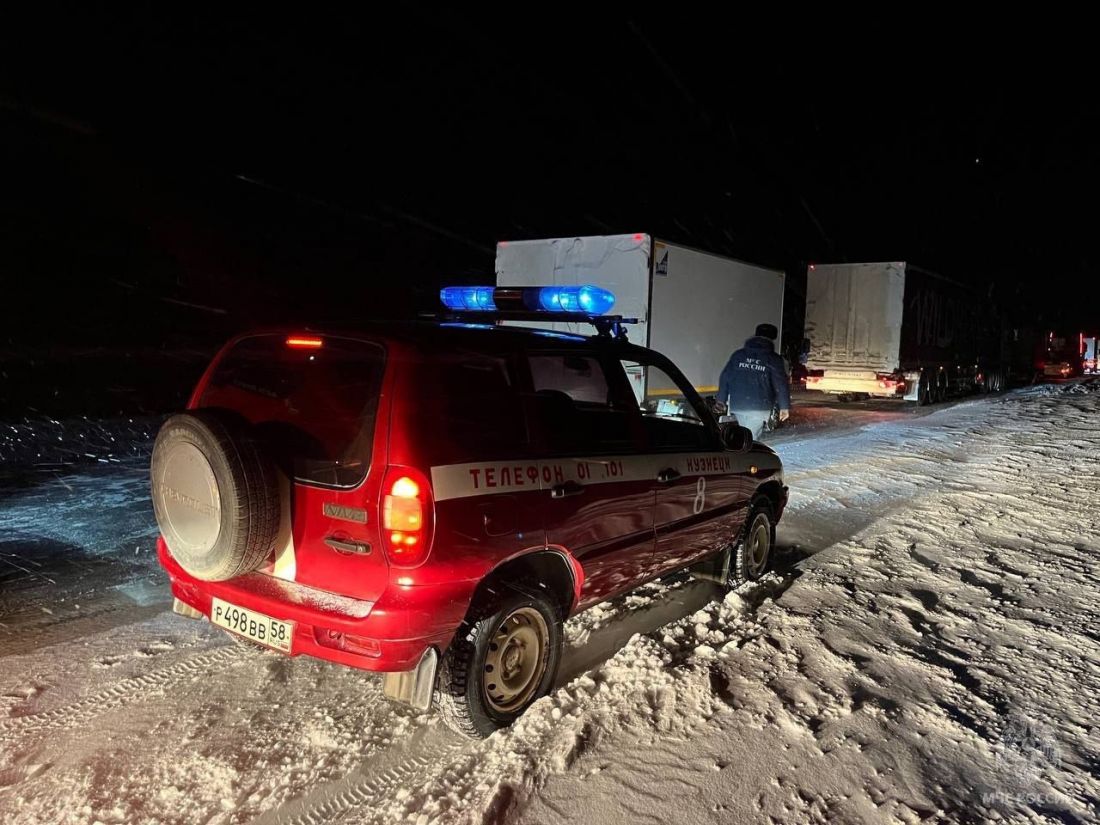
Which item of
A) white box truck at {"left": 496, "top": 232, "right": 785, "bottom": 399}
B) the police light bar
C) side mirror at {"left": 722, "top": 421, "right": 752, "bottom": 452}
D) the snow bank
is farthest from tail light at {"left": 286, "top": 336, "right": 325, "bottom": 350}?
white box truck at {"left": 496, "top": 232, "right": 785, "bottom": 399}

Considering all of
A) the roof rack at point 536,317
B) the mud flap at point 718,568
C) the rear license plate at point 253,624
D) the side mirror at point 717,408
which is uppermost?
the roof rack at point 536,317

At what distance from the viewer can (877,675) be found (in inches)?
149

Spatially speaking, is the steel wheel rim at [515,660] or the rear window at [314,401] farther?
the steel wheel rim at [515,660]

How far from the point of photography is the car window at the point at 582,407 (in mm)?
3506

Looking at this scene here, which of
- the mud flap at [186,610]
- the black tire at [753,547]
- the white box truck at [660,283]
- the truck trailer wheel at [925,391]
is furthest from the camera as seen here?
the truck trailer wheel at [925,391]

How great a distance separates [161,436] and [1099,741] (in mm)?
4185

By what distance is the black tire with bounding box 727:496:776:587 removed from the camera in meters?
5.13

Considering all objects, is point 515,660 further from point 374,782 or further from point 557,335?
point 557,335

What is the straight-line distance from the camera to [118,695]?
3453 millimetres

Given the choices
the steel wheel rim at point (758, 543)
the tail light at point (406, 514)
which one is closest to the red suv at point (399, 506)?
the tail light at point (406, 514)

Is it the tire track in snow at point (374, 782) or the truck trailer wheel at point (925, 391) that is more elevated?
the truck trailer wheel at point (925, 391)

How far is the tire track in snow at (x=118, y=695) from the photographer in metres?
3.18

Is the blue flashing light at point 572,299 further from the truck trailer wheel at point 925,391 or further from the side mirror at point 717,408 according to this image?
the truck trailer wheel at point 925,391

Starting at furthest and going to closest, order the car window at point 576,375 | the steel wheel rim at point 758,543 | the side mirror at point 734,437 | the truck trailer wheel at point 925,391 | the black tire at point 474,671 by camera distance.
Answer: the truck trailer wheel at point 925,391 < the steel wheel rim at point 758,543 < the side mirror at point 734,437 < the car window at point 576,375 < the black tire at point 474,671
